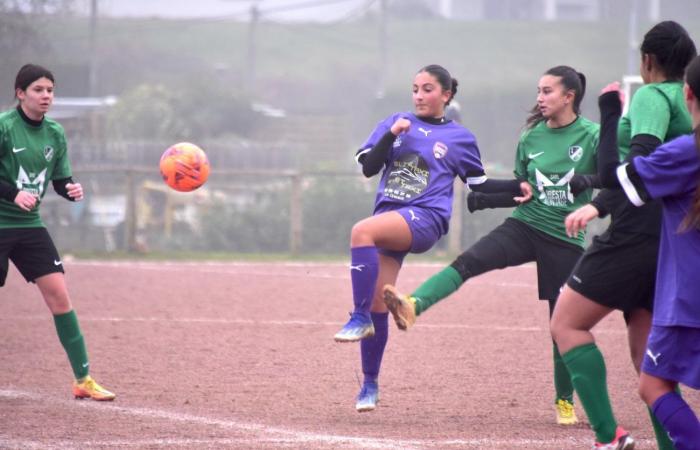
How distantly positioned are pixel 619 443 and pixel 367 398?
6.21ft

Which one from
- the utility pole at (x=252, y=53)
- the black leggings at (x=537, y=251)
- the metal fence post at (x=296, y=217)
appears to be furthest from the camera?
the utility pole at (x=252, y=53)

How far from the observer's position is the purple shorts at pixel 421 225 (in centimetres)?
671

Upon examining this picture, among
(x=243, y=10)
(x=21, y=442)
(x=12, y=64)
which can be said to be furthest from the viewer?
(x=243, y=10)

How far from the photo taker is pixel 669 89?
16.8 feet

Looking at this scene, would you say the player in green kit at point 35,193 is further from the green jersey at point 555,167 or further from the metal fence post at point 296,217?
the metal fence post at point 296,217

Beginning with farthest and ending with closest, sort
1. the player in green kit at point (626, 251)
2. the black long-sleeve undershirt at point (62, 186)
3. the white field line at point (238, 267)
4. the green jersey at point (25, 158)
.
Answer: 1. the white field line at point (238, 267)
2. the black long-sleeve undershirt at point (62, 186)
3. the green jersey at point (25, 158)
4. the player in green kit at point (626, 251)

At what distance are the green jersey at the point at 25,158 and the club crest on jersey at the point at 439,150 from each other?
2585mm

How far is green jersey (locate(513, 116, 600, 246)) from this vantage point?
6.63m

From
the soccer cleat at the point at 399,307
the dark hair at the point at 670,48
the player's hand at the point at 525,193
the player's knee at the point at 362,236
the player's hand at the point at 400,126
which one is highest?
the dark hair at the point at 670,48

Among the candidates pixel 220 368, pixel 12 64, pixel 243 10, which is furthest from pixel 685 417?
pixel 243 10

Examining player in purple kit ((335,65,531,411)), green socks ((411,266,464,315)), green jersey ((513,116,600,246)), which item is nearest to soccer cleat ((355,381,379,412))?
player in purple kit ((335,65,531,411))

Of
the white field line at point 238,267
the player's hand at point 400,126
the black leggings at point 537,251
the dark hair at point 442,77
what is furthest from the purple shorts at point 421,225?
the white field line at point 238,267

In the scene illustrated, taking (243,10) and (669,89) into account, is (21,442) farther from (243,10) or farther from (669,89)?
(243,10)

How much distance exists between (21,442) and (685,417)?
346 cm
